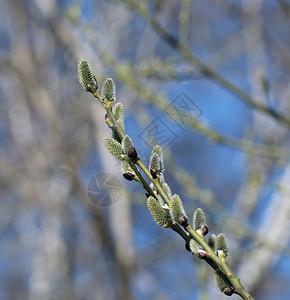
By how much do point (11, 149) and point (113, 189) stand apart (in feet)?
27.0

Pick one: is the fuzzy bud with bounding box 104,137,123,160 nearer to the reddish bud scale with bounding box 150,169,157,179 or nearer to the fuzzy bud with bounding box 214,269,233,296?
the reddish bud scale with bounding box 150,169,157,179

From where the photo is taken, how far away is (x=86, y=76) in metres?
0.70

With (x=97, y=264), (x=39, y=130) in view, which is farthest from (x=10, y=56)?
(x=97, y=264)

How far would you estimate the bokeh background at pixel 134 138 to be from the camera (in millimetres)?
1865

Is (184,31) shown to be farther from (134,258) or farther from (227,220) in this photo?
(134,258)

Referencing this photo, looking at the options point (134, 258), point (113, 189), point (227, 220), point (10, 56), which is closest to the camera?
point (113, 189)

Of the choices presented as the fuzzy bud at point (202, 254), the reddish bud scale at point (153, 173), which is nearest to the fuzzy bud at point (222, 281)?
the fuzzy bud at point (202, 254)

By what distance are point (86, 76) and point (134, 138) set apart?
3.78 ft

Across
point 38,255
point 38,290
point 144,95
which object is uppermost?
point 38,255

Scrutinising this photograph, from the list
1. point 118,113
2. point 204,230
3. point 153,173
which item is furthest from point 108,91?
point 204,230

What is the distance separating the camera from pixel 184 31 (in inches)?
71.0

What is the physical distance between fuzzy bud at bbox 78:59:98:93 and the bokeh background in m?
0.84

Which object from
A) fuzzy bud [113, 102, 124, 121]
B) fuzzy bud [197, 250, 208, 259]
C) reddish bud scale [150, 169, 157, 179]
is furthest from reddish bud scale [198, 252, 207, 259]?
fuzzy bud [113, 102, 124, 121]

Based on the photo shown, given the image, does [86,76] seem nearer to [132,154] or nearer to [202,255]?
[132,154]
